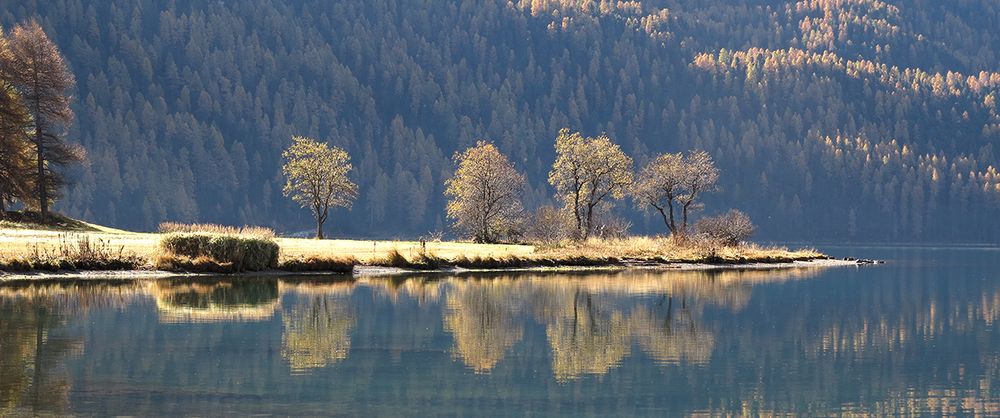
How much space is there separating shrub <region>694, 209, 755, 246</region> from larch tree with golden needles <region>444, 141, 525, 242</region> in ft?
45.9

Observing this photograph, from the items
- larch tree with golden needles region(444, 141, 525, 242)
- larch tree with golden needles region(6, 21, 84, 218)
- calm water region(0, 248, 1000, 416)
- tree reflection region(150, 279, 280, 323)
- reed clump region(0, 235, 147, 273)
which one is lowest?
calm water region(0, 248, 1000, 416)

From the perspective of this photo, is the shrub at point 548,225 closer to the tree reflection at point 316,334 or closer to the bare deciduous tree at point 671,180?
the bare deciduous tree at point 671,180

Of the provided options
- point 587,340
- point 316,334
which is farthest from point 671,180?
point 316,334

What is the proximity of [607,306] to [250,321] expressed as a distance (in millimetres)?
12300

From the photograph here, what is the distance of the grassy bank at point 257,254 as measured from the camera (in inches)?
2124

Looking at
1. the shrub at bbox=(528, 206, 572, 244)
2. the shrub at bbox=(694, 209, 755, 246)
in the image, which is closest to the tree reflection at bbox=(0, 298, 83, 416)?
the shrub at bbox=(528, 206, 572, 244)

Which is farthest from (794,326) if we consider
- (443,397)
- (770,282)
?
(770,282)

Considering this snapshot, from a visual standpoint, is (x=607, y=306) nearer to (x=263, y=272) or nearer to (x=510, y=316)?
(x=510, y=316)

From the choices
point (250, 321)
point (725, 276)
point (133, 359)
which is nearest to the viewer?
point (133, 359)

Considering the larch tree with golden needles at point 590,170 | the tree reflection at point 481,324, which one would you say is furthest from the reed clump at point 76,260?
the larch tree with golden needles at point 590,170

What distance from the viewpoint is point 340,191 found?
10069 cm

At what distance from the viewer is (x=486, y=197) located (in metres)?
97.8

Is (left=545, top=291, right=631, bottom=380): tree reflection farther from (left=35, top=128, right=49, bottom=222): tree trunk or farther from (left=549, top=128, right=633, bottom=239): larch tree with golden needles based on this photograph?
(left=549, top=128, right=633, bottom=239): larch tree with golden needles

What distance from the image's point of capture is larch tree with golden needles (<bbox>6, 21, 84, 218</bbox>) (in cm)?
8331
